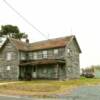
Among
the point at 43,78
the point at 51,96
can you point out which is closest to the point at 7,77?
the point at 43,78

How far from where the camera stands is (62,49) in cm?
5194

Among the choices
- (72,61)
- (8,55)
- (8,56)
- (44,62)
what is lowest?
(44,62)

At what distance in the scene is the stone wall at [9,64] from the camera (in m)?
56.7

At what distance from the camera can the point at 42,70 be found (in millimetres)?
54438

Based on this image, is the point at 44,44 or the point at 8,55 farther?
the point at 8,55

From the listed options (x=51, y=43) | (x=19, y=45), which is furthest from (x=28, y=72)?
(x=51, y=43)

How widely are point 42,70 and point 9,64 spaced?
7836 millimetres

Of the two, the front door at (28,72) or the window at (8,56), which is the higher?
the window at (8,56)

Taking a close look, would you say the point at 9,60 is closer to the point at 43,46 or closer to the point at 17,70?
the point at 17,70

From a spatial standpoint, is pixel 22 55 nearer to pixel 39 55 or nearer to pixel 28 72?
pixel 28 72

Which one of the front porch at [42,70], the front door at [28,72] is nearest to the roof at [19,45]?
the front porch at [42,70]

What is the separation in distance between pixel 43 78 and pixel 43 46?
6.53 meters

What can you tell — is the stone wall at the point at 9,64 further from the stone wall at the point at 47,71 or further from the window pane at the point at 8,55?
the stone wall at the point at 47,71

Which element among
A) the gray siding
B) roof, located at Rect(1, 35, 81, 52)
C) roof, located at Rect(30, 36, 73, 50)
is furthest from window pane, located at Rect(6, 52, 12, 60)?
the gray siding
